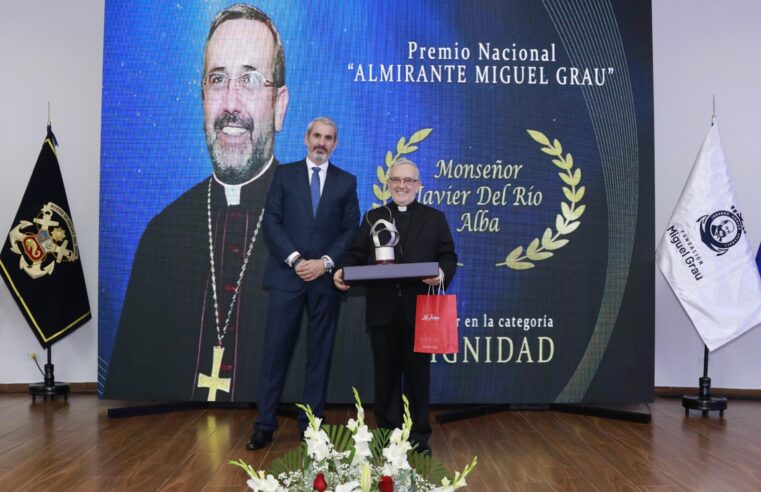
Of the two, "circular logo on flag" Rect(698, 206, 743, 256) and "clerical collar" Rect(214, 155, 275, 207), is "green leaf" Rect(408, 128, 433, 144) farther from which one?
"circular logo on flag" Rect(698, 206, 743, 256)

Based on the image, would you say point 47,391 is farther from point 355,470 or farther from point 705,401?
point 355,470

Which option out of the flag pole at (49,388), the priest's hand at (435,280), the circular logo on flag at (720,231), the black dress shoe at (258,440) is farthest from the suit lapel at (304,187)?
the circular logo on flag at (720,231)

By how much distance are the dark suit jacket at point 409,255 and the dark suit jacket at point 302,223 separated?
229 millimetres

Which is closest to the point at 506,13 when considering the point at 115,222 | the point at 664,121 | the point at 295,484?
the point at 664,121

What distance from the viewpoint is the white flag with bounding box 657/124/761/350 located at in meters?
5.36

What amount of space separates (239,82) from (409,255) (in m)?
1.87

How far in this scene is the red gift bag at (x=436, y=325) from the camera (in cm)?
399

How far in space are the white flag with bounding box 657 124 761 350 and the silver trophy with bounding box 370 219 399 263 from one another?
7.45 ft

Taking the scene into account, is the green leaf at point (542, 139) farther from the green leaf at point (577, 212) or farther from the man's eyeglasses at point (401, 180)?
the man's eyeglasses at point (401, 180)

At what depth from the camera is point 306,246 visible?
14.8ft

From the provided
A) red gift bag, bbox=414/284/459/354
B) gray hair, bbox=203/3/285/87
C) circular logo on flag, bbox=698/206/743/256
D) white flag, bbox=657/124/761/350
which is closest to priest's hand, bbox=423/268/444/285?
red gift bag, bbox=414/284/459/354

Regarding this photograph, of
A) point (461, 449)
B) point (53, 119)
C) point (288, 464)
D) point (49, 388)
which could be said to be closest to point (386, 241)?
point (461, 449)

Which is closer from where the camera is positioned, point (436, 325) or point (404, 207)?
point (436, 325)

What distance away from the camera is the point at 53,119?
603 cm
